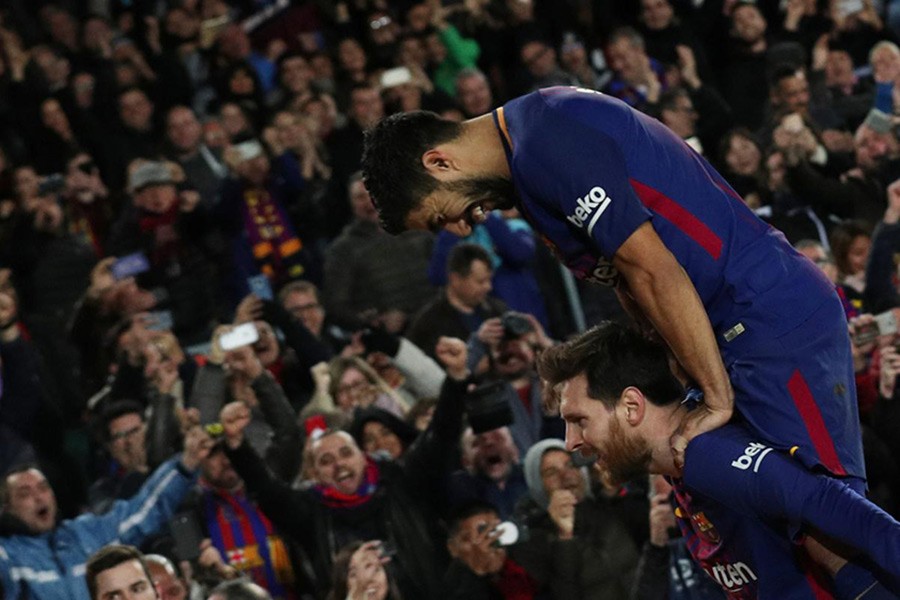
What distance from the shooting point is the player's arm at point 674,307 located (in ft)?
14.0

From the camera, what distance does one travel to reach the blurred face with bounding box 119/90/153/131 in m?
12.4

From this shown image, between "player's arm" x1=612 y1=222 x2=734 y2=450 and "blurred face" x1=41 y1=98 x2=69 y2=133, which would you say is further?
"blurred face" x1=41 y1=98 x2=69 y2=133

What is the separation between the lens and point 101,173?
12.3 metres

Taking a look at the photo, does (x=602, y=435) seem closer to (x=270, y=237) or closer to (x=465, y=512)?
(x=465, y=512)

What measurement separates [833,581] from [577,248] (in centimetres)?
103

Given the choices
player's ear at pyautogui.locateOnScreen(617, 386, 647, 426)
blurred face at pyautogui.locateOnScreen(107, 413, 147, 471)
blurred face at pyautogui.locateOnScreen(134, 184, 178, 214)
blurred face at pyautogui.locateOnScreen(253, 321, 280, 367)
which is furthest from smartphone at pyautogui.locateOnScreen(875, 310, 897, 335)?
blurred face at pyautogui.locateOnScreen(134, 184, 178, 214)

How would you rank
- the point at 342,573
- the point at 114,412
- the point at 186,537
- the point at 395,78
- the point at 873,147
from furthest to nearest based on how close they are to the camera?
the point at 395,78, the point at 873,147, the point at 114,412, the point at 186,537, the point at 342,573

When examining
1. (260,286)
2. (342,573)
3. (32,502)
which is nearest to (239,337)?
(260,286)

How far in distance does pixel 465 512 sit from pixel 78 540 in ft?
5.95

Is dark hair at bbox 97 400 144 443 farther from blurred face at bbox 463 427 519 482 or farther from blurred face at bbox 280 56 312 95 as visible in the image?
blurred face at bbox 280 56 312 95

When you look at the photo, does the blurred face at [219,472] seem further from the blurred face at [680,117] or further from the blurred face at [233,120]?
the blurred face at [233,120]

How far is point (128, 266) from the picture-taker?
10047mm

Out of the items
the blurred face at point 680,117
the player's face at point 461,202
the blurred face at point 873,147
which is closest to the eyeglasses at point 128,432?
the blurred face at point 680,117

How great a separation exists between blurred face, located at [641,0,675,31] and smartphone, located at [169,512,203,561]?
727cm
